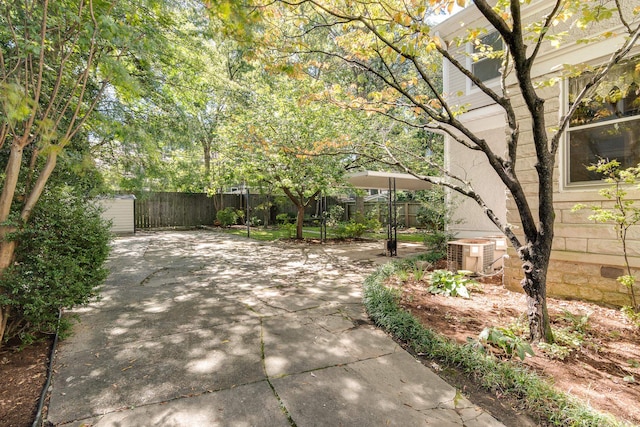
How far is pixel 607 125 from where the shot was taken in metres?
3.73

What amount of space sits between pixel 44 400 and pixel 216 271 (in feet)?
12.8

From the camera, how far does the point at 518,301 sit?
399cm

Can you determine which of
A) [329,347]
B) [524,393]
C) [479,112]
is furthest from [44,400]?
[479,112]

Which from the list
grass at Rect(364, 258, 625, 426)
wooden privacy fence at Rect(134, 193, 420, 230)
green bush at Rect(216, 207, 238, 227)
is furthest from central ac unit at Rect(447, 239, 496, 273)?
green bush at Rect(216, 207, 238, 227)

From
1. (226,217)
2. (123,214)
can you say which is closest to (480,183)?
(226,217)

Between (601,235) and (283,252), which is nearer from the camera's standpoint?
(601,235)

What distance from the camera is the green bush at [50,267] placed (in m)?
2.53

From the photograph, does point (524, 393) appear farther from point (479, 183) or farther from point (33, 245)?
point (479, 183)

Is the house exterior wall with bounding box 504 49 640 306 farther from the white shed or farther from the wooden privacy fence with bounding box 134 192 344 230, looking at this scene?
the white shed

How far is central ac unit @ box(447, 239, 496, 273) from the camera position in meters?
5.36

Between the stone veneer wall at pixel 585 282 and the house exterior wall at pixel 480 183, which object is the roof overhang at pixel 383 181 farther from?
the stone veneer wall at pixel 585 282

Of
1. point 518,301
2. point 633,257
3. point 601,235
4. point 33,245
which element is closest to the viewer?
point 33,245

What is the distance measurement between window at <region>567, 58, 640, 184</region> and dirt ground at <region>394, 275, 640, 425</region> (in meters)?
1.71

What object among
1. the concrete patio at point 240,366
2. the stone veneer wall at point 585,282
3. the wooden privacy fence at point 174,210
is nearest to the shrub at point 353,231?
the concrete patio at point 240,366
